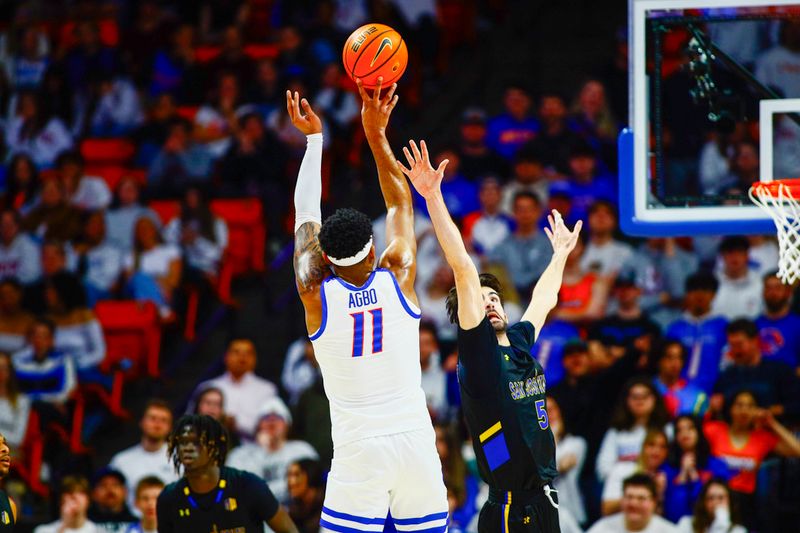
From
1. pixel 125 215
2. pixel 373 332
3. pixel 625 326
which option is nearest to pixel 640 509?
pixel 625 326

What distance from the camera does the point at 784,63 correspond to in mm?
8922

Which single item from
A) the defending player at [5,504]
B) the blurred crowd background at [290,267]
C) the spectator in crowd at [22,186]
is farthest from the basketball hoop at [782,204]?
the spectator in crowd at [22,186]

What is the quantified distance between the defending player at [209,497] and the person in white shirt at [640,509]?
2915 mm

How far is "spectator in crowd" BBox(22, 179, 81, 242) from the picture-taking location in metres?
14.1

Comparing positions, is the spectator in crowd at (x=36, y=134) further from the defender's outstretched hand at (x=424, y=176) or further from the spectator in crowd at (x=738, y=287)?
the defender's outstretched hand at (x=424, y=176)

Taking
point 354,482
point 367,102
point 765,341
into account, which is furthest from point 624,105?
point 354,482

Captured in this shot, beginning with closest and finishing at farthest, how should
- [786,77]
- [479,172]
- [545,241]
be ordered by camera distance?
[786,77], [545,241], [479,172]

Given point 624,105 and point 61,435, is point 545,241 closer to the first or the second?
point 624,105

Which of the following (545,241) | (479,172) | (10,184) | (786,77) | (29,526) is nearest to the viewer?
(786,77)

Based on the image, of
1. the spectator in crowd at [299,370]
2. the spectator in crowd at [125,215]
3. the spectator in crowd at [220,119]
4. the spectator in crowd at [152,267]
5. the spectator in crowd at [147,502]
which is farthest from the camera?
the spectator in crowd at [220,119]

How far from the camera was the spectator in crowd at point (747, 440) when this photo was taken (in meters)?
10.0

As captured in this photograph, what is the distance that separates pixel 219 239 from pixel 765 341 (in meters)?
5.61

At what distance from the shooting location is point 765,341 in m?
10.9

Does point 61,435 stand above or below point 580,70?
below
